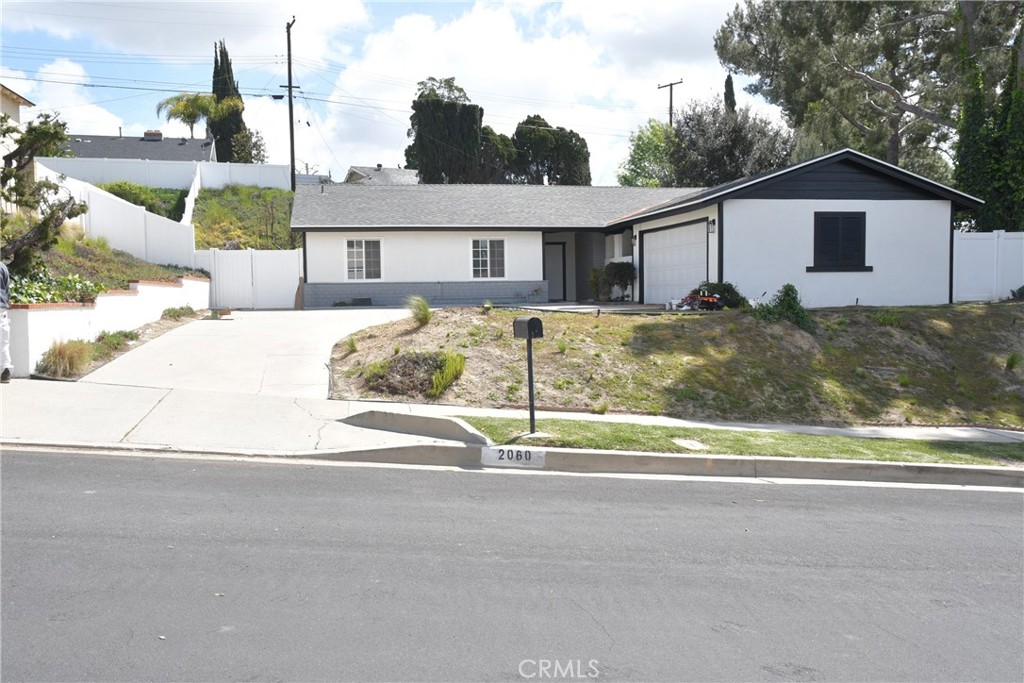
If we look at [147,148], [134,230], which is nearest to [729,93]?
[147,148]

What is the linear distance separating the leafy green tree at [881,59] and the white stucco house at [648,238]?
32.1 feet

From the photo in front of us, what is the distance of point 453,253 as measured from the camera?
2986 centimetres

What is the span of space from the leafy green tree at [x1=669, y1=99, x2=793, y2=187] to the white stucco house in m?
10.1

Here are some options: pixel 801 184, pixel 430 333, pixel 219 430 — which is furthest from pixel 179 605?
pixel 801 184

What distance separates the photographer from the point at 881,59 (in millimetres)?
38844

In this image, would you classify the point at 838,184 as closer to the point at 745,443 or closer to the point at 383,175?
the point at 745,443

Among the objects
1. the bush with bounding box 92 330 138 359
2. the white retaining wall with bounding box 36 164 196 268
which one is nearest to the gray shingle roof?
the white retaining wall with bounding box 36 164 196 268

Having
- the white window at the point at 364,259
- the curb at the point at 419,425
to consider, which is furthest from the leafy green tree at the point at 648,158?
the curb at the point at 419,425

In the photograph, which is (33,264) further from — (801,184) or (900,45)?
(900,45)

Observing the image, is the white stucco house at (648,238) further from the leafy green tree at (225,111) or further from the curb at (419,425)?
the leafy green tree at (225,111)

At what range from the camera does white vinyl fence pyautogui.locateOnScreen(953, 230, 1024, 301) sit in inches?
989

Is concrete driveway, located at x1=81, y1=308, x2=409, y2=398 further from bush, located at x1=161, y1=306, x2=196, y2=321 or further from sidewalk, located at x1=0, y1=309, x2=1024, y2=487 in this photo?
bush, located at x1=161, y1=306, x2=196, y2=321

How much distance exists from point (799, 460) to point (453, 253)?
68.8 ft

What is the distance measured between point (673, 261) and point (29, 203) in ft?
54.5
